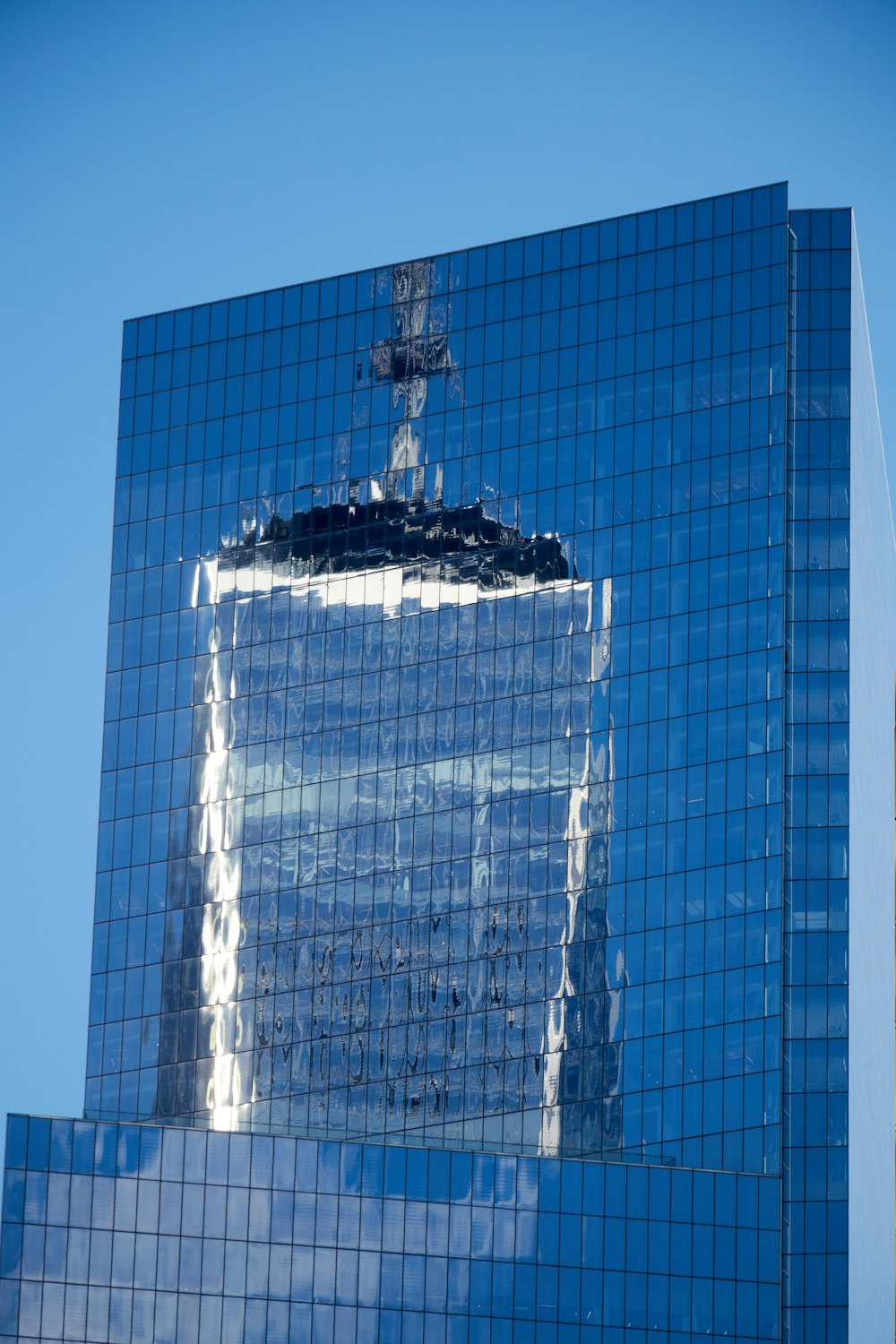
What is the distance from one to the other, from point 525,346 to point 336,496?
12.8 meters

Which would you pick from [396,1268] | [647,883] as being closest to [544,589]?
[647,883]

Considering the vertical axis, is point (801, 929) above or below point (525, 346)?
below

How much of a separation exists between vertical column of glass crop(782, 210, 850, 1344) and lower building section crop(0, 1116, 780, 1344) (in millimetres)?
4573

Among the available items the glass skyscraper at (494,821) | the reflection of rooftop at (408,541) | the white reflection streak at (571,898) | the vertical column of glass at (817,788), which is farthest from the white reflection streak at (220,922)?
the vertical column of glass at (817,788)

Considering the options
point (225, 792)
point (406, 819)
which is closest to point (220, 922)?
point (225, 792)

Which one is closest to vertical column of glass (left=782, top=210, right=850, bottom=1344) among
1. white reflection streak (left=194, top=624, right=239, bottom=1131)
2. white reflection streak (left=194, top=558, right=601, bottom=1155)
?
white reflection streak (left=194, top=558, right=601, bottom=1155)

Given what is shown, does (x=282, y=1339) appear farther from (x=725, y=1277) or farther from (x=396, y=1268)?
(x=725, y=1277)

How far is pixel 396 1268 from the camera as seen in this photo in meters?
92.1

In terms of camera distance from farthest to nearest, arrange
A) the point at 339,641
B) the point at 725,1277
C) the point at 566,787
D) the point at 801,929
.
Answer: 1. the point at 339,641
2. the point at 566,787
3. the point at 801,929
4. the point at 725,1277

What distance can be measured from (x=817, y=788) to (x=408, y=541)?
2543 centimetres

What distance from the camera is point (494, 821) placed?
337 feet

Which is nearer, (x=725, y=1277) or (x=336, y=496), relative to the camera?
(x=725, y=1277)

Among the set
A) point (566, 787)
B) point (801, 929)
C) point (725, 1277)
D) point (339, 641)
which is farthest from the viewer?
point (339, 641)

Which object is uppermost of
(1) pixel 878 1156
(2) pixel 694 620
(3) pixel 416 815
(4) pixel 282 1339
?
(2) pixel 694 620
